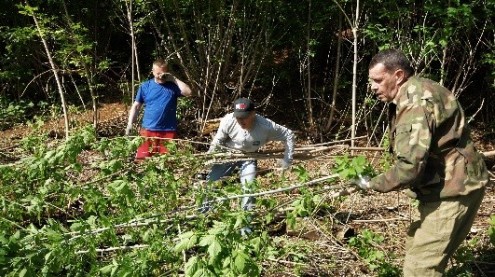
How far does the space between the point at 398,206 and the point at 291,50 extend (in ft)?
14.1

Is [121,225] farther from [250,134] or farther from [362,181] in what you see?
[250,134]

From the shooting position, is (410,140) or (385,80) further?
(385,80)

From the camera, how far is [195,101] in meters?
8.52

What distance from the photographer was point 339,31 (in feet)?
26.1

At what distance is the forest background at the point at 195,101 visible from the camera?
3133 millimetres

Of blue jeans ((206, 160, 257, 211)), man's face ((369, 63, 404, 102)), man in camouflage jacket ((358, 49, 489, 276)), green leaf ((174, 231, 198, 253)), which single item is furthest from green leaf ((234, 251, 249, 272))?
blue jeans ((206, 160, 257, 211))

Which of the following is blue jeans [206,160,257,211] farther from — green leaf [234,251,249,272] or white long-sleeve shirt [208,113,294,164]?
green leaf [234,251,249,272]

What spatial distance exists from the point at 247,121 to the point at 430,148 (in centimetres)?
196

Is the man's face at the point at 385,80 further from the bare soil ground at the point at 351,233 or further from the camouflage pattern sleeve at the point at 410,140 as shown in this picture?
the bare soil ground at the point at 351,233

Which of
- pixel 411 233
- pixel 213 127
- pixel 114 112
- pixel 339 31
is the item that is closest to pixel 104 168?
pixel 411 233

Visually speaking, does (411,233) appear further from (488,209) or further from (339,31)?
(339,31)

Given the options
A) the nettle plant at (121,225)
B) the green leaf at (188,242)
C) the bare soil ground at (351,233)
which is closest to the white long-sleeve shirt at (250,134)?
the bare soil ground at (351,233)

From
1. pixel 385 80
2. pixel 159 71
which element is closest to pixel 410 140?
pixel 385 80

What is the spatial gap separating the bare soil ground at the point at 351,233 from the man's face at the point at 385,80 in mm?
730
